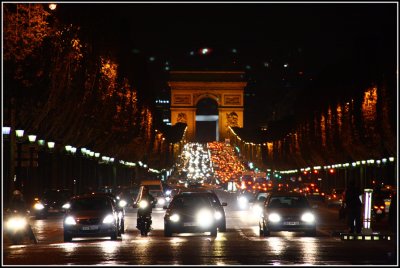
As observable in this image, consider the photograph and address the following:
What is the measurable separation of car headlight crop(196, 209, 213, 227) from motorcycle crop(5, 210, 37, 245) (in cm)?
534

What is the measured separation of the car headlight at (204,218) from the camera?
34281 millimetres

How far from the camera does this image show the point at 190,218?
3447 centimetres

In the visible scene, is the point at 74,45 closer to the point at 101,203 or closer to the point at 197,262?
the point at 101,203

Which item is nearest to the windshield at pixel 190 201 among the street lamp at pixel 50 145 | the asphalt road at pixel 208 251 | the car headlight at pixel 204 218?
the car headlight at pixel 204 218

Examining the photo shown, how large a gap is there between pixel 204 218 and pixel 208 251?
817 cm

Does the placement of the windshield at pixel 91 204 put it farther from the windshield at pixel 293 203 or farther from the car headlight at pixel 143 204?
the windshield at pixel 293 203

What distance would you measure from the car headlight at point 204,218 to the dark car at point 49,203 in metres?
19.6

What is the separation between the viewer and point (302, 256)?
23875mm

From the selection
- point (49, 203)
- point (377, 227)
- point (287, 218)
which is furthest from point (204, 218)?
point (49, 203)

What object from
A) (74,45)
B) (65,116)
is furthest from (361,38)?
(74,45)

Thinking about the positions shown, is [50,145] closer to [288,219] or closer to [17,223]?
[288,219]

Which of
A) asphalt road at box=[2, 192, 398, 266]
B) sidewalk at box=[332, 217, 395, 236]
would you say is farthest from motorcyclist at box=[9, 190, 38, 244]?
sidewalk at box=[332, 217, 395, 236]

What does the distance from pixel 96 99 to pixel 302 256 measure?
48169 mm

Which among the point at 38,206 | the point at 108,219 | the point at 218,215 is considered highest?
the point at 38,206
